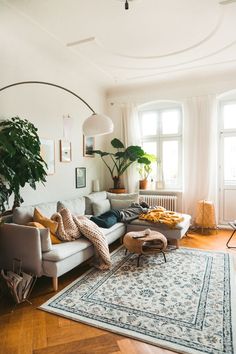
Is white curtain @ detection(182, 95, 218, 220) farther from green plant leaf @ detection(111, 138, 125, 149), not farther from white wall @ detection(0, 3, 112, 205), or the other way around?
white wall @ detection(0, 3, 112, 205)

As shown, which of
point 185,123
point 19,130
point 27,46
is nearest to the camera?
point 19,130

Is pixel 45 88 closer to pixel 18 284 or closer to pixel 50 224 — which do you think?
pixel 50 224

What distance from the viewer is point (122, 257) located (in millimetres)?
3592

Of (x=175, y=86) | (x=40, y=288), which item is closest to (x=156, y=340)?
(x=40, y=288)

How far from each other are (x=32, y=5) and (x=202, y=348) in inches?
142

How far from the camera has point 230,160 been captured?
514 centimetres

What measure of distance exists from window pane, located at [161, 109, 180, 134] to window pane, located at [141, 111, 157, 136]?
19 cm

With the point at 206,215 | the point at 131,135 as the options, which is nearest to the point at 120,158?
the point at 131,135

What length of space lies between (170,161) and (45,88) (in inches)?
120

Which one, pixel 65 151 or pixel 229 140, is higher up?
pixel 229 140

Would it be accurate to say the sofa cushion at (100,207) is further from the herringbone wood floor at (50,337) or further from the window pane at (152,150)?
the herringbone wood floor at (50,337)

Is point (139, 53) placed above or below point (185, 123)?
above

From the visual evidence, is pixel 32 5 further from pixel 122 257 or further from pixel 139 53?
pixel 122 257

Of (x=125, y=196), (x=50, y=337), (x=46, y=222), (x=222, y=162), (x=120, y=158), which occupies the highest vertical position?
(x=120, y=158)
